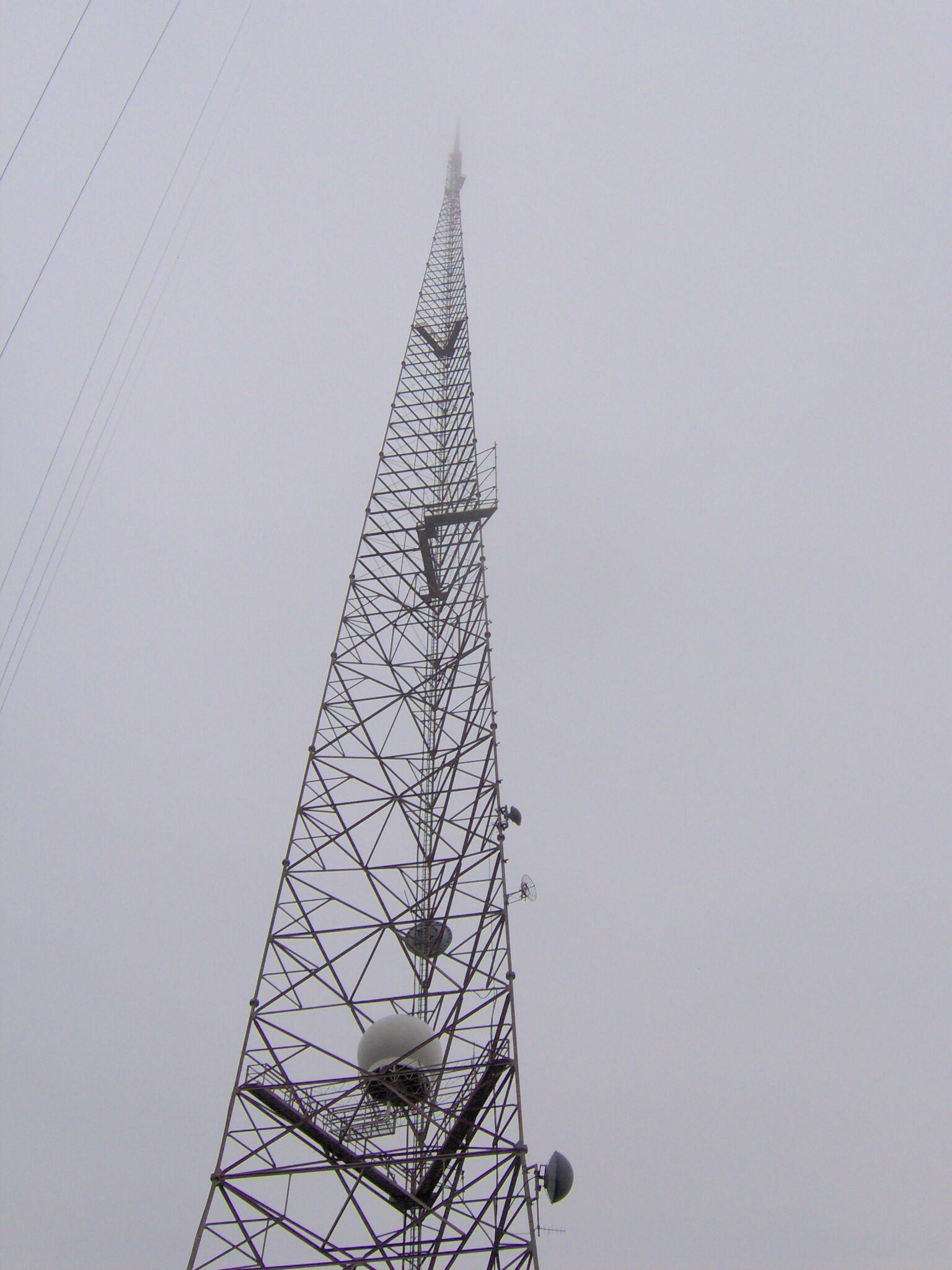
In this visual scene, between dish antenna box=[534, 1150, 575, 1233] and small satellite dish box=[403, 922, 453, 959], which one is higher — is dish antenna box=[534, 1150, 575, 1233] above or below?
below

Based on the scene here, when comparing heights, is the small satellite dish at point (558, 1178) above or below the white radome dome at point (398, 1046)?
below

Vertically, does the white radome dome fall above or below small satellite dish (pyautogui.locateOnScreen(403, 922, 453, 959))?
below

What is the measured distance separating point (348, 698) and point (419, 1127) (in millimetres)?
8763

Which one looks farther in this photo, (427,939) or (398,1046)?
(427,939)

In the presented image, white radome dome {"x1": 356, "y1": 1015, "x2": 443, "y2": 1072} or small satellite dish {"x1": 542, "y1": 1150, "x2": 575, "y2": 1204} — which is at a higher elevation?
white radome dome {"x1": 356, "y1": 1015, "x2": 443, "y2": 1072}

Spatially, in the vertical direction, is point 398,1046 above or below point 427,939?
below

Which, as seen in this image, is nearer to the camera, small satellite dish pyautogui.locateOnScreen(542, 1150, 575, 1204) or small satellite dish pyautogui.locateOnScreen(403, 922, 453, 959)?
small satellite dish pyautogui.locateOnScreen(542, 1150, 575, 1204)

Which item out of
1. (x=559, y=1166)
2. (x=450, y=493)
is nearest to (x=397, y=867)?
(x=559, y=1166)

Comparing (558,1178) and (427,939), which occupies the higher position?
(427,939)

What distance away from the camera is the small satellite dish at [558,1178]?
14461 millimetres

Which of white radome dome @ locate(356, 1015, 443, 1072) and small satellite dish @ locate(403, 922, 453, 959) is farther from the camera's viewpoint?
small satellite dish @ locate(403, 922, 453, 959)

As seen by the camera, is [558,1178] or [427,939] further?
[427,939]

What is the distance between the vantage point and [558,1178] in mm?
14602

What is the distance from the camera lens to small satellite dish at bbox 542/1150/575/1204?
14.5m
